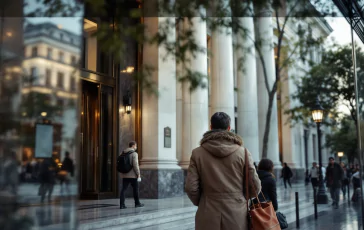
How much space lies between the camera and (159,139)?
14703mm

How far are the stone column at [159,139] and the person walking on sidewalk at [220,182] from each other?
32.5ft

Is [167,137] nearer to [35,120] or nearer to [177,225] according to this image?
[177,225]

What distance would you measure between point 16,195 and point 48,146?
0.76 metres

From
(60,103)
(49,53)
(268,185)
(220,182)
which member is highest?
(49,53)

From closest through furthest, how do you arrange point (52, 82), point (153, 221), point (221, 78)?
point (52, 82) < point (153, 221) < point (221, 78)

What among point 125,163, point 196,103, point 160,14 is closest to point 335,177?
point 196,103

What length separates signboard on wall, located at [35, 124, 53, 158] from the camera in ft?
15.2

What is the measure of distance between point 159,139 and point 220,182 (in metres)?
10.5

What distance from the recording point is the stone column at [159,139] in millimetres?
14320

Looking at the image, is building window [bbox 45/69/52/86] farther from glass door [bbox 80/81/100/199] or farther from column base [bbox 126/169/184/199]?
column base [bbox 126/169/184/199]

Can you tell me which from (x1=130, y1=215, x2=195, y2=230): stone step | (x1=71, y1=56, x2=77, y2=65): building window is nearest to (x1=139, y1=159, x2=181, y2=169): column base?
(x1=130, y1=215, x2=195, y2=230): stone step

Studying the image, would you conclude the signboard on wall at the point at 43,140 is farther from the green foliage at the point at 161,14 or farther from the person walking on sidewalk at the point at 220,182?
the person walking on sidewalk at the point at 220,182

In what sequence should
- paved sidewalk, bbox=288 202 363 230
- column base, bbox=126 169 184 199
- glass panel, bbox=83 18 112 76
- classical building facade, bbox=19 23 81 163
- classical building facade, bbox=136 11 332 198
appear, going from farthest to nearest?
column base, bbox=126 169 184 199, classical building facade, bbox=136 11 332 198, glass panel, bbox=83 18 112 76, paved sidewalk, bbox=288 202 363 230, classical building facade, bbox=19 23 81 163

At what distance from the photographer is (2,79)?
16.3 feet
